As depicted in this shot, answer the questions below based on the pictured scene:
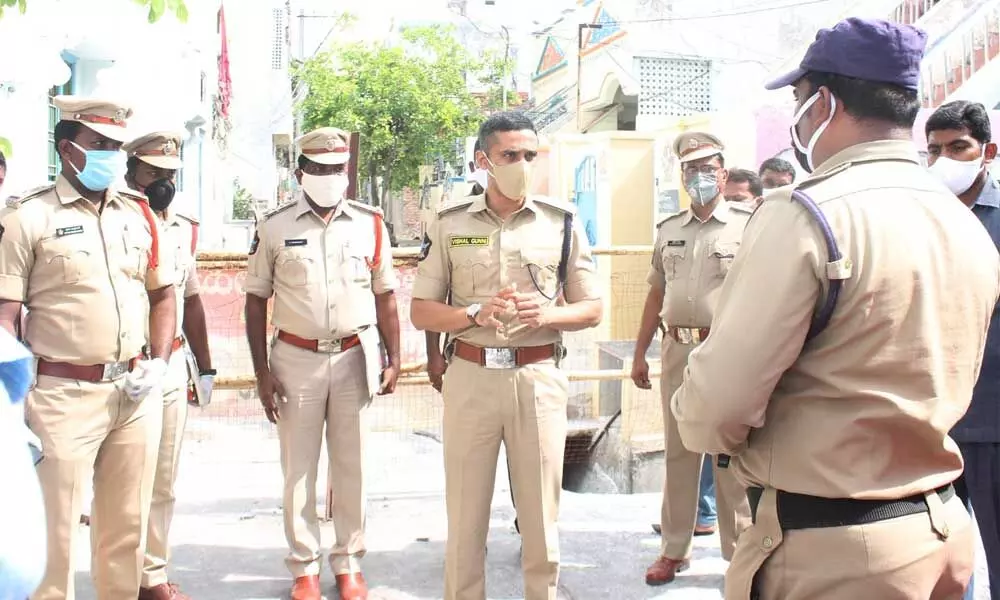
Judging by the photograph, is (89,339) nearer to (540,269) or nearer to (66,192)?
(66,192)

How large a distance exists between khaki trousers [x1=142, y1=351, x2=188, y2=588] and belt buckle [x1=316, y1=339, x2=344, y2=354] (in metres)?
0.65

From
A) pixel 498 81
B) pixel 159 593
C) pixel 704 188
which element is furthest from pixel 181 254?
pixel 498 81

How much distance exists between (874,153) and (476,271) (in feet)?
6.60

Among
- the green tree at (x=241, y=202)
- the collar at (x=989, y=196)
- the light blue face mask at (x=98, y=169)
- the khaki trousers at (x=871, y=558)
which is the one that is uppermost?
the green tree at (x=241, y=202)

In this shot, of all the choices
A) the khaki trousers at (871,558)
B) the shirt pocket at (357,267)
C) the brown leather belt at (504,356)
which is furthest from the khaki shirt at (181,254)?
the khaki trousers at (871,558)

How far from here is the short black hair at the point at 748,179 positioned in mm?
5379

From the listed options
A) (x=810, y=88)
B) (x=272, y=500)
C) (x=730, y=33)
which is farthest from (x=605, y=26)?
(x=810, y=88)

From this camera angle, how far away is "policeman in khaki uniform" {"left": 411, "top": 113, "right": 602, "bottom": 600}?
363 cm

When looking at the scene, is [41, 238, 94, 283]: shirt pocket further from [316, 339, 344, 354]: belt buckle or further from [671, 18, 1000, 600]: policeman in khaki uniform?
[671, 18, 1000, 600]: policeman in khaki uniform

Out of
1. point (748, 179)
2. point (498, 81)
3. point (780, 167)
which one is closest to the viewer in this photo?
point (748, 179)

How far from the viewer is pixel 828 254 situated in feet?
6.02

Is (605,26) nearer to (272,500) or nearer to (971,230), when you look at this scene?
(272,500)

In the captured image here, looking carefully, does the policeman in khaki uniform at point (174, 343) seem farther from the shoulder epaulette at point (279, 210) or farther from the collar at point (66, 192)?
the collar at point (66, 192)

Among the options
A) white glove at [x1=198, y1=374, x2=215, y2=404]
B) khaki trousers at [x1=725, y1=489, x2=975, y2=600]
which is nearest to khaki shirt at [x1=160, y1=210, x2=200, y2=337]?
white glove at [x1=198, y1=374, x2=215, y2=404]
